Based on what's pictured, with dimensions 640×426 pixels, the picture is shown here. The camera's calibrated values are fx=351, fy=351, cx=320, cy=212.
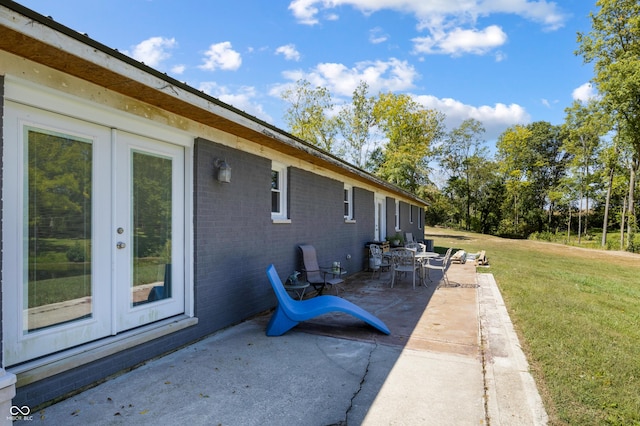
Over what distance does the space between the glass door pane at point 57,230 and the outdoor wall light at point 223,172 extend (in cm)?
167

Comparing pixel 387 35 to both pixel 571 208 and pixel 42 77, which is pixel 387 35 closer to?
pixel 42 77

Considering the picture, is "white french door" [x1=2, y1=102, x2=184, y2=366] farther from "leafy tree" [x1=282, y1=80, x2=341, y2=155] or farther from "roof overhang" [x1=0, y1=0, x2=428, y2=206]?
"leafy tree" [x1=282, y1=80, x2=341, y2=155]

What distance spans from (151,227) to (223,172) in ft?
4.03

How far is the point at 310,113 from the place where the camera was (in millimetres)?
Answer: 31734

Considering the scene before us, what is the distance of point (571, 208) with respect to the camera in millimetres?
39219

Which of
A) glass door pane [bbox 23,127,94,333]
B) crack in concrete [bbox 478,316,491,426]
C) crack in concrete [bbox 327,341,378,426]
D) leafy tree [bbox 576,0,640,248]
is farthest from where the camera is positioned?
leafy tree [bbox 576,0,640,248]

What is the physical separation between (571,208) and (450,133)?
51.9 ft

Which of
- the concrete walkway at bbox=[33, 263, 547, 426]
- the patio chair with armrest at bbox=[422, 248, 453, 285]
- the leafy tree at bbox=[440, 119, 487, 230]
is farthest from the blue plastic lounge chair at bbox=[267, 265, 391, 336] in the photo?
the leafy tree at bbox=[440, 119, 487, 230]

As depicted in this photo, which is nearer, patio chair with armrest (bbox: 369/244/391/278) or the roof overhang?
the roof overhang

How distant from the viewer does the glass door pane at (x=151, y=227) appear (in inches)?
Answer: 155

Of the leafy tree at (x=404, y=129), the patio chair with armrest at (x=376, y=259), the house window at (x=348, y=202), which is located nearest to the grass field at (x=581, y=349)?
the patio chair with armrest at (x=376, y=259)

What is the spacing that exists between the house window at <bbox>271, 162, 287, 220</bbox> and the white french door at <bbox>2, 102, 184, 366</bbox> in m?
2.65

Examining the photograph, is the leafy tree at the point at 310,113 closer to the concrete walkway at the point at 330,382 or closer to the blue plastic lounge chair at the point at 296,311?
the blue plastic lounge chair at the point at 296,311

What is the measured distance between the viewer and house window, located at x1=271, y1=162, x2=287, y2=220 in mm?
6848
